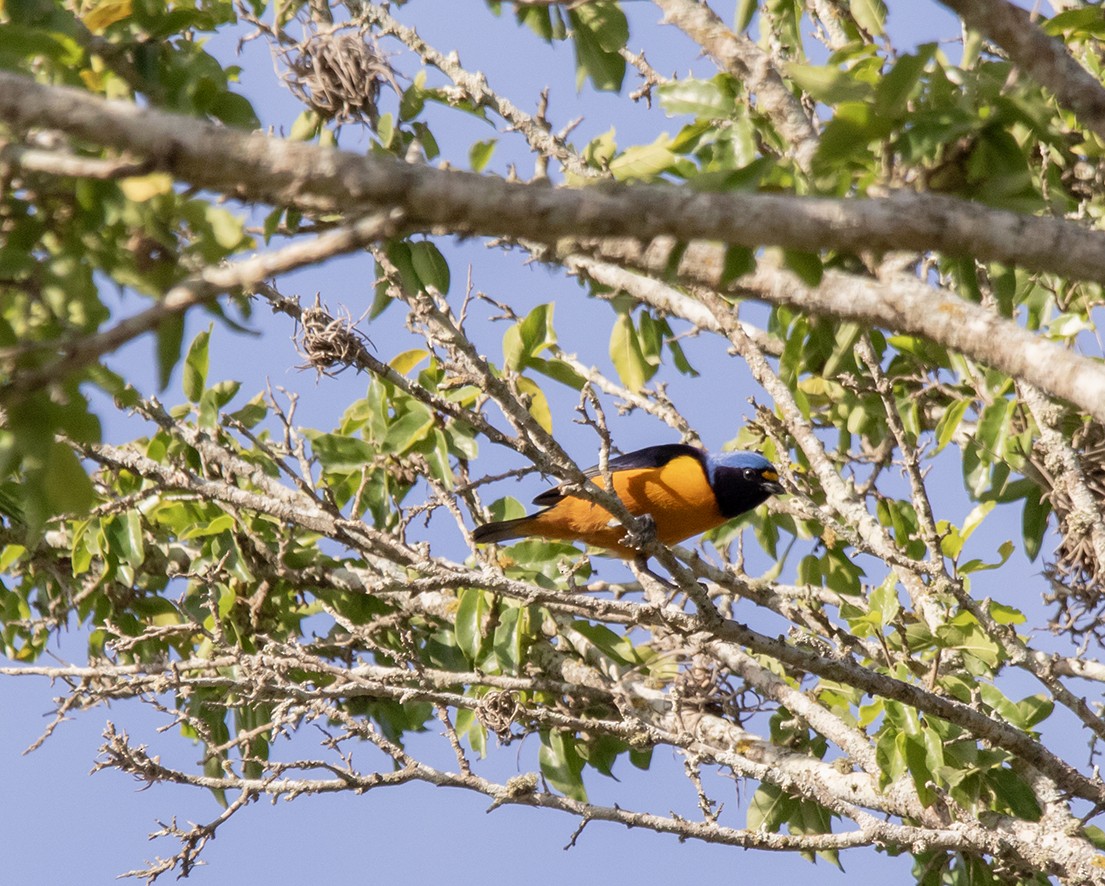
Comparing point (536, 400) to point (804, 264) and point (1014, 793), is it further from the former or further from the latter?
point (804, 264)

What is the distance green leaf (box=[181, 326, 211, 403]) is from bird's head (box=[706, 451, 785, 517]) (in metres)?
2.78

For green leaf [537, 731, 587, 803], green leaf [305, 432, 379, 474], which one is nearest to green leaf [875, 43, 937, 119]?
green leaf [305, 432, 379, 474]

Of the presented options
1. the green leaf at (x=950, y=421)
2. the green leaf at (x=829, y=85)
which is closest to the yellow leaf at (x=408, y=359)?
the green leaf at (x=950, y=421)

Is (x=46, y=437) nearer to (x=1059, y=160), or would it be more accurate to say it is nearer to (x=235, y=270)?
(x=235, y=270)

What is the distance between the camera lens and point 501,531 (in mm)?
6348

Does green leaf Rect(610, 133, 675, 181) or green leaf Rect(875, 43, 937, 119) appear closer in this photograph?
green leaf Rect(875, 43, 937, 119)

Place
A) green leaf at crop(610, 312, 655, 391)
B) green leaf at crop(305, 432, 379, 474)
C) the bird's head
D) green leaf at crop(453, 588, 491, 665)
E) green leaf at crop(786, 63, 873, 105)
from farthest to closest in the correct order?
the bird's head
green leaf at crop(610, 312, 655, 391)
green leaf at crop(305, 432, 379, 474)
green leaf at crop(453, 588, 491, 665)
green leaf at crop(786, 63, 873, 105)

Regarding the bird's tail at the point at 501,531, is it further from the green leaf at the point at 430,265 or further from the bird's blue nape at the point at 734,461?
the green leaf at the point at 430,265

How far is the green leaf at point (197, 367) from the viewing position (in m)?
5.67

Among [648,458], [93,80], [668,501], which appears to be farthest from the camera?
[648,458]

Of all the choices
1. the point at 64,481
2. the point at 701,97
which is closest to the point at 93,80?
the point at 64,481

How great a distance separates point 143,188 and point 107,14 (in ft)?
3.11

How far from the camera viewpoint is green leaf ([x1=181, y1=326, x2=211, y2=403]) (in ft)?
18.6

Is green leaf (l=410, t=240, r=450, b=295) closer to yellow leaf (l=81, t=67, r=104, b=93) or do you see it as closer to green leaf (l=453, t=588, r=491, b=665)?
green leaf (l=453, t=588, r=491, b=665)
